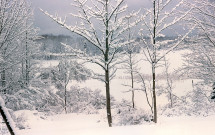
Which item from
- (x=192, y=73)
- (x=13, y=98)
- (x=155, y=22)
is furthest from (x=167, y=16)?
(x=13, y=98)

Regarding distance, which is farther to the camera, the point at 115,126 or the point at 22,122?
the point at 22,122

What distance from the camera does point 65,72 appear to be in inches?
1126

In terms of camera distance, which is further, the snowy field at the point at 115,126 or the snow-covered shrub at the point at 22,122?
the snow-covered shrub at the point at 22,122

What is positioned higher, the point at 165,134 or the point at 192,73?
the point at 192,73

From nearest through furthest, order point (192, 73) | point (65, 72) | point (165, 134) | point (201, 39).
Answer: point (165, 134)
point (201, 39)
point (192, 73)
point (65, 72)

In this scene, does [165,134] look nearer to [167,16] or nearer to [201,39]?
[167,16]

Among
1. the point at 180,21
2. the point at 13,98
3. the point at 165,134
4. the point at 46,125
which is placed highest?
the point at 180,21

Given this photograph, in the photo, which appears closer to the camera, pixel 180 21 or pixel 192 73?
pixel 180 21

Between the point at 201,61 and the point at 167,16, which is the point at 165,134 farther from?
the point at 201,61

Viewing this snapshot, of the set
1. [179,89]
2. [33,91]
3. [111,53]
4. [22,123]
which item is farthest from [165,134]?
[179,89]

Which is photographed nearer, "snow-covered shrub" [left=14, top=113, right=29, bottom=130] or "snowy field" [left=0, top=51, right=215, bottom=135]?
"snowy field" [left=0, top=51, right=215, bottom=135]

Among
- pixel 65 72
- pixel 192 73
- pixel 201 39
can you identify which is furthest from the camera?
pixel 65 72

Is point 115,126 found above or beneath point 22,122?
above

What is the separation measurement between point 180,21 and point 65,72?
20012mm
